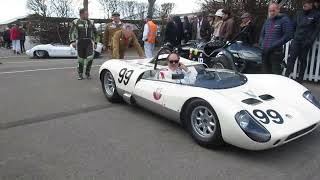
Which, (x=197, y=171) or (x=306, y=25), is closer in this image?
(x=197, y=171)

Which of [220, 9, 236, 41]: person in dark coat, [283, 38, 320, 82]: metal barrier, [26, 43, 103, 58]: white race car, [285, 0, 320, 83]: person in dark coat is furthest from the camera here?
[26, 43, 103, 58]: white race car

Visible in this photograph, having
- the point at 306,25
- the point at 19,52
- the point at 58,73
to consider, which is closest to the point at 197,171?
the point at 306,25

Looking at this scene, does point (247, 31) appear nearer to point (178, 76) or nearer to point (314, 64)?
point (314, 64)

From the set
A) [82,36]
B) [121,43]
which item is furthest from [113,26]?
[82,36]

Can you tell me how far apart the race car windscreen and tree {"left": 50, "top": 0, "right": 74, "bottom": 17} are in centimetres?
2139

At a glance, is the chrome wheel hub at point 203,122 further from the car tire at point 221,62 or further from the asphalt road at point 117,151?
the car tire at point 221,62

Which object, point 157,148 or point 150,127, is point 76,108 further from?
point 157,148

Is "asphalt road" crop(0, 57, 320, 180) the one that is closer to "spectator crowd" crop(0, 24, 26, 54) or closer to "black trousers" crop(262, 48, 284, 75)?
"black trousers" crop(262, 48, 284, 75)

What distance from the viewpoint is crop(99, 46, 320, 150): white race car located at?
3930 millimetres

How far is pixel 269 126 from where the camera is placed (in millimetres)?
3914

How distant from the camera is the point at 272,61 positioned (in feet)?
24.6

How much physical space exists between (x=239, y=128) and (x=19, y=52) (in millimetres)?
19396

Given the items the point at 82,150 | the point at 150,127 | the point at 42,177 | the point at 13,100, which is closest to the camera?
the point at 42,177

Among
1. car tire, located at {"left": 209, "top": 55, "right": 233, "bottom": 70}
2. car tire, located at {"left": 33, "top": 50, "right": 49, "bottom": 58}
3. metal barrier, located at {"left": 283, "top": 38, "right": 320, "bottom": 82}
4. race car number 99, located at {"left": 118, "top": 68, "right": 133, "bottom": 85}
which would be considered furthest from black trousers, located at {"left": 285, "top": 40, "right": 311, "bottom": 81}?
car tire, located at {"left": 33, "top": 50, "right": 49, "bottom": 58}
